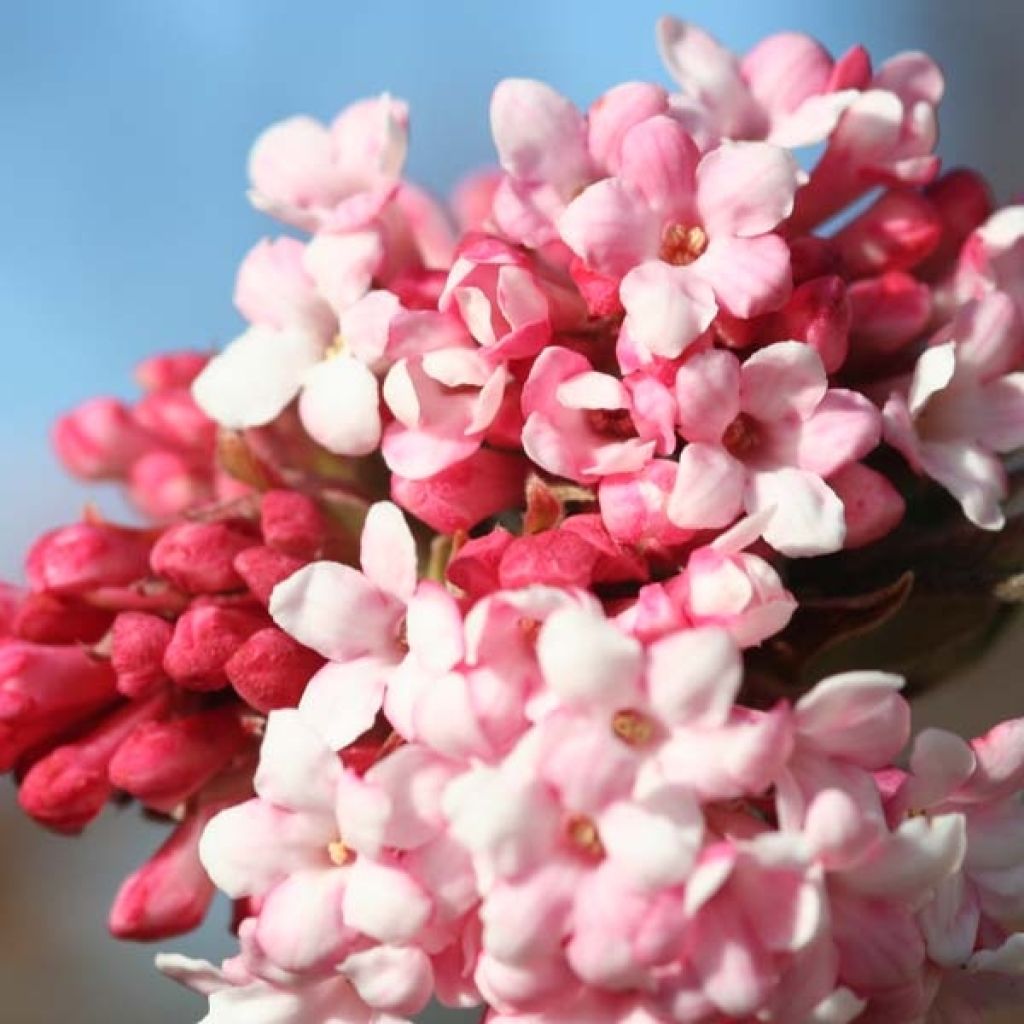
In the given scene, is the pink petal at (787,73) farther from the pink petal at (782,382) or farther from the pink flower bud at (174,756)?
the pink flower bud at (174,756)

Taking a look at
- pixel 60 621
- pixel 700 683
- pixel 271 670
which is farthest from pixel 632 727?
pixel 60 621

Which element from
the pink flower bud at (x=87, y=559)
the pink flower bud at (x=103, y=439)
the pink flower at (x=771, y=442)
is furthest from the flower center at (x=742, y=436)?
the pink flower bud at (x=103, y=439)

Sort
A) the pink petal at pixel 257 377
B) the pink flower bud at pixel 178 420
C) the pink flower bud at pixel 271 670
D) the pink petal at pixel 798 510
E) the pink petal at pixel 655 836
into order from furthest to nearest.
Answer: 1. the pink flower bud at pixel 178 420
2. the pink petal at pixel 257 377
3. the pink flower bud at pixel 271 670
4. the pink petal at pixel 798 510
5. the pink petal at pixel 655 836

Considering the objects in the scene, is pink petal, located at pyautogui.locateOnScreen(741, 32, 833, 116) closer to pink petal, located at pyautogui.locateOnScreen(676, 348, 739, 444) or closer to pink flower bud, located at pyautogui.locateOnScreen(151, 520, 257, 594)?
pink petal, located at pyautogui.locateOnScreen(676, 348, 739, 444)

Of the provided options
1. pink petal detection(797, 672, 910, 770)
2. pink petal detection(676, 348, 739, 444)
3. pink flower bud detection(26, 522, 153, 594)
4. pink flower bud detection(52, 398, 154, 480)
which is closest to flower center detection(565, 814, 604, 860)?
pink petal detection(797, 672, 910, 770)

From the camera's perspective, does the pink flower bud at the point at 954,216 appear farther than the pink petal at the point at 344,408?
Yes

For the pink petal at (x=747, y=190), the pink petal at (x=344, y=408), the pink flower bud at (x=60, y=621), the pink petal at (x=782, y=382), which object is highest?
the pink petal at (x=747, y=190)

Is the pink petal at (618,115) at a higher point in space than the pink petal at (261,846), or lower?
higher
